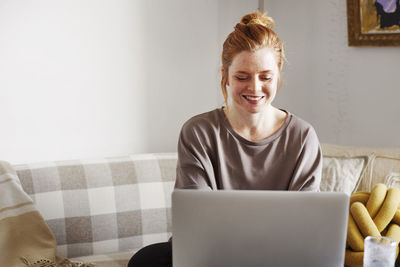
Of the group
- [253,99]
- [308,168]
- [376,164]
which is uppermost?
[253,99]

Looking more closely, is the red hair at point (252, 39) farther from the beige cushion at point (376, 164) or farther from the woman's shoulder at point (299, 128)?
the beige cushion at point (376, 164)

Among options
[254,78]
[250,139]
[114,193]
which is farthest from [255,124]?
[114,193]

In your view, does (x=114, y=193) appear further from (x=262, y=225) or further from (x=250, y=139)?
(x=262, y=225)

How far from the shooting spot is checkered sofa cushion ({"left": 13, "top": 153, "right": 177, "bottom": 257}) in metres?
1.87

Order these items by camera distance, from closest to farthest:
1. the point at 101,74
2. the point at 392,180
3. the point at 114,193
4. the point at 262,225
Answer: the point at 262,225
the point at 392,180
the point at 114,193
the point at 101,74

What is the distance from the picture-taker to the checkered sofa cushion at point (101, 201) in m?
1.87

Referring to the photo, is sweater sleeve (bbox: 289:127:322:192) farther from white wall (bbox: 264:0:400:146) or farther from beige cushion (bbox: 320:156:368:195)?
white wall (bbox: 264:0:400:146)

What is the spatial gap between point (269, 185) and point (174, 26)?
1186 millimetres

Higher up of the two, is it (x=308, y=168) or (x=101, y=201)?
(x=308, y=168)

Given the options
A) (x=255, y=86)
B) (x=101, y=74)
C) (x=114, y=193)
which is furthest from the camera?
(x=101, y=74)

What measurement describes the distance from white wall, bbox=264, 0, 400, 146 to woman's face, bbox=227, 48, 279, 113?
96 cm

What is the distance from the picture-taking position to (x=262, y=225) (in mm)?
955

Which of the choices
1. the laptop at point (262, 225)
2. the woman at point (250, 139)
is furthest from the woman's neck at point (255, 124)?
the laptop at point (262, 225)

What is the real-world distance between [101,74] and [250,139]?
95 cm
